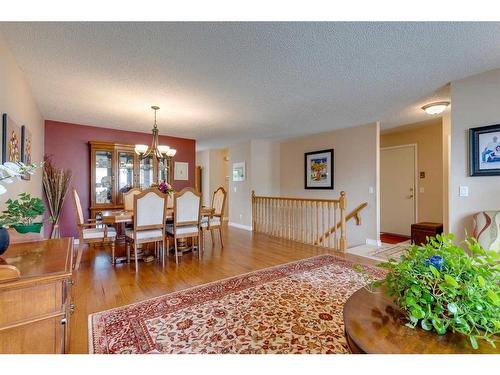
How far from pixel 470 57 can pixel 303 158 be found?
3750 millimetres

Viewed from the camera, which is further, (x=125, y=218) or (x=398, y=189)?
(x=398, y=189)

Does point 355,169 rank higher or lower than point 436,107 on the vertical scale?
lower

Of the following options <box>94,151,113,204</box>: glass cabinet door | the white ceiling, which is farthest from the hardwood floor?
the white ceiling

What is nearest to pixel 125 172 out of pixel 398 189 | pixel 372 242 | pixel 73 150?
pixel 73 150

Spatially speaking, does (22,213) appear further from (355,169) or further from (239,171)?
(239,171)

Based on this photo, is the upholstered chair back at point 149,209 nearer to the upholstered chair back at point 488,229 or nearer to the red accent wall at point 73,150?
the red accent wall at point 73,150

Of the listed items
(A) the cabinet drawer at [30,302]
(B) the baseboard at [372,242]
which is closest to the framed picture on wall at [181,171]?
(B) the baseboard at [372,242]

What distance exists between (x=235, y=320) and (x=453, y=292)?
4.80ft

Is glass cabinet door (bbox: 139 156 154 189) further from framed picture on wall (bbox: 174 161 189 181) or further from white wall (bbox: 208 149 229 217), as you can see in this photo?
white wall (bbox: 208 149 229 217)

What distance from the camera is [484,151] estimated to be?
2432mm

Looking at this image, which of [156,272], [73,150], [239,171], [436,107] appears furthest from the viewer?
[239,171]

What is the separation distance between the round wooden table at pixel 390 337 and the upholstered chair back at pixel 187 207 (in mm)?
2678
